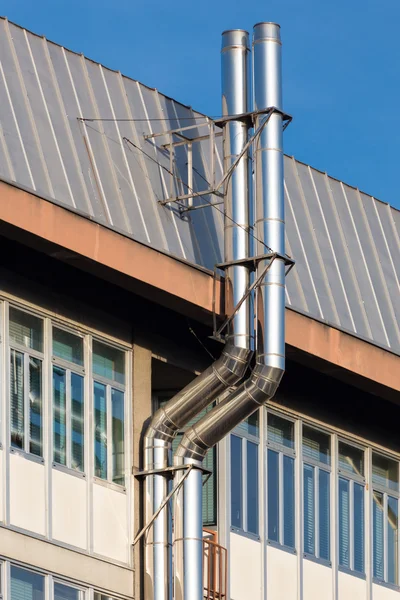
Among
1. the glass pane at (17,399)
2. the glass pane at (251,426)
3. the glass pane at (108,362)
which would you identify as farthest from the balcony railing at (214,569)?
the glass pane at (17,399)

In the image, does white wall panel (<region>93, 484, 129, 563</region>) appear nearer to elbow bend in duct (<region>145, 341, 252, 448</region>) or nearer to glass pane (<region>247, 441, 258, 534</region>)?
elbow bend in duct (<region>145, 341, 252, 448</region>)

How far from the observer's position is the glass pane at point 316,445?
34.0 metres

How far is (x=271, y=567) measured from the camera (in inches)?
1273

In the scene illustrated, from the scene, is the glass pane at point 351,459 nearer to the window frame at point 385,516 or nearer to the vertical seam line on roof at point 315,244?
the window frame at point 385,516

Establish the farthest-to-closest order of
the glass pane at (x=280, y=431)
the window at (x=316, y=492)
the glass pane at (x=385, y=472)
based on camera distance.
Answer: the glass pane at (x=385, y=472) < the window at (x=316, y=492) < the glass pane at (x=280, y=431)

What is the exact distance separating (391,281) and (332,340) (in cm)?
386

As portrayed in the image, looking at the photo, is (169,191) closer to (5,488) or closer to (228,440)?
(228,440)

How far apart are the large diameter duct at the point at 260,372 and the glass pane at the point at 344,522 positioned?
4.67 m

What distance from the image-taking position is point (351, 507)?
114 feet

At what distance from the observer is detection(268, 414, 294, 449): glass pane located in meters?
33.3

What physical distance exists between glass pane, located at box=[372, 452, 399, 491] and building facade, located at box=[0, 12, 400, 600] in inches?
1.5

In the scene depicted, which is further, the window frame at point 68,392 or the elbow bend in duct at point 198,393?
the elbow bend in duct at point 198,393

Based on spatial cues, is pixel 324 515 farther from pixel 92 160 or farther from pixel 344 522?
pixel 92 160

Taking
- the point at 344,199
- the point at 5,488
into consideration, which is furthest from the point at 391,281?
the point at 5,488
